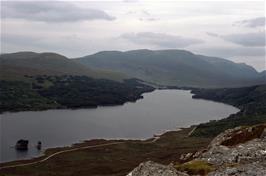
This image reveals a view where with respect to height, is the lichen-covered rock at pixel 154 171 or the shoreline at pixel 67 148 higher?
the lichen-covered rock at pixel 154 171

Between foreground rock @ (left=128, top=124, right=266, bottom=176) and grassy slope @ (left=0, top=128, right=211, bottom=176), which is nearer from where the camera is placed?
foreground rock @ (left=128, top=124, right=266, bottom=176)

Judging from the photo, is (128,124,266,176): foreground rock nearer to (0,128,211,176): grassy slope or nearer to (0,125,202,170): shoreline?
(0,128,211,176): grassy slope

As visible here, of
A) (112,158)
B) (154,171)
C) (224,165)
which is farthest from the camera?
(112,158)

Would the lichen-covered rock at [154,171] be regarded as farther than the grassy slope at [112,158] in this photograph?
No

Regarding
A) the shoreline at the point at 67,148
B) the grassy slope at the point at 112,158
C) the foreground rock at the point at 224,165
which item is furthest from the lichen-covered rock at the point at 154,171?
the shoreline at the point at 67,148

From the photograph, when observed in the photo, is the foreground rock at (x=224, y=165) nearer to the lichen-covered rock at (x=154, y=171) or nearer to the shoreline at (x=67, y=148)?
the lichen-covered rock at (x=154, y=171)

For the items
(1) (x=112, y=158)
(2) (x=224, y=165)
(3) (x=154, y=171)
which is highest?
(3) (x=154, y=171)

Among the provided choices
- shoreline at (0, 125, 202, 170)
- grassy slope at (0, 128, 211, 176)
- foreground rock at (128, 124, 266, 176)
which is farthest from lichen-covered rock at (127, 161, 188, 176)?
shoreline at (0, 125, 202, 170)

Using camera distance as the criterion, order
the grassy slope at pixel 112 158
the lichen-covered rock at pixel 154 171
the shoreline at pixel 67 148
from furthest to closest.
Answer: the shoreline at pixel 67 148 → the grassy slope at pixel 112 158 → the lichen-covered rock at pixel 154 171

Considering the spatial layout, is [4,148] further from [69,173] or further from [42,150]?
[69,173]

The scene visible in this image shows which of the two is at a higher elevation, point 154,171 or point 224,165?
point 154,171

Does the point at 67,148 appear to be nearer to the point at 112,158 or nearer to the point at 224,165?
the point at 112,158

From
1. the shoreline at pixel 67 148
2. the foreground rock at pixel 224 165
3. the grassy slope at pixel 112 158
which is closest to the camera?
the foreground rock at pixel 224 165

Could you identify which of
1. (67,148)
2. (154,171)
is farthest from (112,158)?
(154,171)
